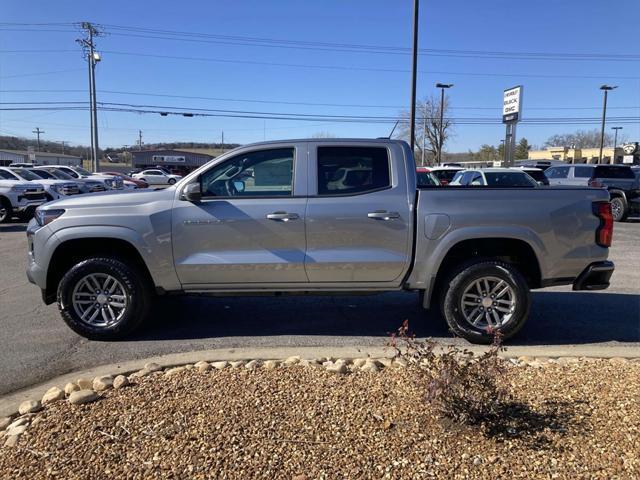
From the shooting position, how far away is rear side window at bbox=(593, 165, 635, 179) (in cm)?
1656

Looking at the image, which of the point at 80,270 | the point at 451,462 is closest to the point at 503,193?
the point at 451,462

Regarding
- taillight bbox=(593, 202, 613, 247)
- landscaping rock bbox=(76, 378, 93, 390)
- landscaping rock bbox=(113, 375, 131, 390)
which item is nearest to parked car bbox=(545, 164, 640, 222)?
taillight bbox=(593, 202, 613, 247)

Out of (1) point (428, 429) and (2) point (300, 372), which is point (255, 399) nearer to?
(2) point (300, 372)

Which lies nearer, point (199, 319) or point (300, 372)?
point (300, 372)

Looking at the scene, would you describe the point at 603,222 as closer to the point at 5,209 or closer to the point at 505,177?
the point at 505,177

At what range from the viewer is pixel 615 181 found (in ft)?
53.5

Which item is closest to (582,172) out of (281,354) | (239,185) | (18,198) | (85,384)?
(239,185)

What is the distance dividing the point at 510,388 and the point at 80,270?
12.9 ft

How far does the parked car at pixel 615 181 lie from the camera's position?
15.8m

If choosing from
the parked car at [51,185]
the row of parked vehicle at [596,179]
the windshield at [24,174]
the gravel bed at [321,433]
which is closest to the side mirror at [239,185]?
the gravel bed at [321,433]

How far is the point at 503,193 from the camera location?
4.66m

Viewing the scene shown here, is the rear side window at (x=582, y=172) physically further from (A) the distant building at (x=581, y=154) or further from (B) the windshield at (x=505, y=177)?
(A) the distant building at (x=581, y=154)

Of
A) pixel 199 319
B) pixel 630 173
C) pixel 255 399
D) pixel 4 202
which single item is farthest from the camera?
pixel 630 173

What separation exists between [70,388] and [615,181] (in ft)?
57.4
